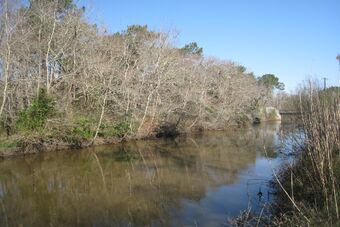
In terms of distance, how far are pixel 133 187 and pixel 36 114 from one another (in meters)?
10.0

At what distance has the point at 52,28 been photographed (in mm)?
23891

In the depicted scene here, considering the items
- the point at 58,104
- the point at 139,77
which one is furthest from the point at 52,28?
the point at 139,77

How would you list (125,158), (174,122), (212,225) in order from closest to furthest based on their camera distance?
(212,225)
(125,158)
(174,122)

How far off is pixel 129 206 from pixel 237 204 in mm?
3143

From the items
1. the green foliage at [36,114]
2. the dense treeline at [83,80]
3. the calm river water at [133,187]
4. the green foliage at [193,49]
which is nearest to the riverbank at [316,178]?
the calm river water at [133,187]

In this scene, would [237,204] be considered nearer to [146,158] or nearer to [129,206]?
[129,206]

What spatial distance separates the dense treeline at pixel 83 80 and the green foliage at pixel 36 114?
5 centimetres

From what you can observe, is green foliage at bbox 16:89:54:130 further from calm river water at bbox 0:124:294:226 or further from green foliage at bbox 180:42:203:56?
green foliage at bbox 180:42:203:56

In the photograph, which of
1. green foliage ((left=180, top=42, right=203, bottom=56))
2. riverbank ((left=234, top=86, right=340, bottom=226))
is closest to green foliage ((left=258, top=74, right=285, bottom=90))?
green foliage ((left=180, top=42, right=203, bottom=56))

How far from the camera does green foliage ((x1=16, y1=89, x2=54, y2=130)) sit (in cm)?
1978

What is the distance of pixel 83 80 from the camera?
1013 inches

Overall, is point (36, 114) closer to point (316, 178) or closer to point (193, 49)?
point (316, 178)

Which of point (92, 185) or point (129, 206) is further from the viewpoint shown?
point (92, 185)

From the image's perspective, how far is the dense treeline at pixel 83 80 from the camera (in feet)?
67.8
